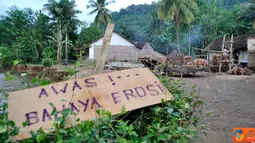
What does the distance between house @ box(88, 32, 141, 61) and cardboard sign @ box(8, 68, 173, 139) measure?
2689cm

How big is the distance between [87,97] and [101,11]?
35443mm

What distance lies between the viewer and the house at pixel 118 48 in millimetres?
28625

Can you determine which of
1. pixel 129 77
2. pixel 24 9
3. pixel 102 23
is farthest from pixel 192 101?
pixel 24 9

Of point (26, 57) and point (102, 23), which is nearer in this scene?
point (26, 57)

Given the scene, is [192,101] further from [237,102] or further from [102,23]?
[102,23]

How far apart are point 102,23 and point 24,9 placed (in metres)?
14.5

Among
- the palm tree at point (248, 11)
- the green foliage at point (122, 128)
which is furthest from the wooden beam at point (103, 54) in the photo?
the palm tree at point (248, 11)

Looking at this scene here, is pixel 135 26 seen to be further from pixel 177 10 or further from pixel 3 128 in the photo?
pixel 3 128

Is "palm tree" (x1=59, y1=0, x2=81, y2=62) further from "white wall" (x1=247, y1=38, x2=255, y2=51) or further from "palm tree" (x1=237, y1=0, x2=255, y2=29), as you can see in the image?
"white wall" (x1=247, y1=38, x2=255, y2=51)

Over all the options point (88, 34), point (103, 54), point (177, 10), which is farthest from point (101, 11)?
point (103, 54)

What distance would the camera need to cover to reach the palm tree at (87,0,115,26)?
35.5 m

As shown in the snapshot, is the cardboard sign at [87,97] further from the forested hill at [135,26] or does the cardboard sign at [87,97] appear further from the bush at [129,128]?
the forested hill at [135,26]

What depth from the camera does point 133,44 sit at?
31.0m

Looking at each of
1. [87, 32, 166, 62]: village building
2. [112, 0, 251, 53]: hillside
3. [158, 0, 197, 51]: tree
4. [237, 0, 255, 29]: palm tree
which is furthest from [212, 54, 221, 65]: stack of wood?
[112, 0, 251, 53]: hillside
